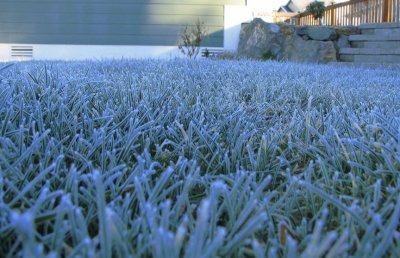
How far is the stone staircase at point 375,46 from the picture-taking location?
7.72 metres

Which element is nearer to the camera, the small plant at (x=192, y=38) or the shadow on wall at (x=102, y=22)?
the small plant at (x=192, y=38)

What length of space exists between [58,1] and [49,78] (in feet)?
33.9

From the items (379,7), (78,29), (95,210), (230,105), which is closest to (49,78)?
(230,105)

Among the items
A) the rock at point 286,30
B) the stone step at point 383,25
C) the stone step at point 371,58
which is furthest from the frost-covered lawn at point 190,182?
the rock at point 286,30

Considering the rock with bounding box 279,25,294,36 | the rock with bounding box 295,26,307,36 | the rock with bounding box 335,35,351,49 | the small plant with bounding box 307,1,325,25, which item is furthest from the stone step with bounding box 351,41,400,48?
the small plant with bounding box 307,1,325,25

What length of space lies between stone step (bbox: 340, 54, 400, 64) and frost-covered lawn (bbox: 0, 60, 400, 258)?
6230 millimetres

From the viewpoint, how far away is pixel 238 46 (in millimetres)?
11148

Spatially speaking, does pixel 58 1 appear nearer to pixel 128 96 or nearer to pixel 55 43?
pixel 55 43

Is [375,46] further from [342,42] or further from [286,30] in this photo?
[286,30]

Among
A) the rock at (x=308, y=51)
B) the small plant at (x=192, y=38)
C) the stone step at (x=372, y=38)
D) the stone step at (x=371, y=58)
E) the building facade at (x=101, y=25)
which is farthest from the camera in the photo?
the building facade at (x=101, y=25)

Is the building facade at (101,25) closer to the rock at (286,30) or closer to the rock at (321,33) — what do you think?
the rock at (286,30)

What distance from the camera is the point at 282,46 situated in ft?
30.3

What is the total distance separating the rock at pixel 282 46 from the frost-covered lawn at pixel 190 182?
676 centimetres

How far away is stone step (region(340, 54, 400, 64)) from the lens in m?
→ 7.64
